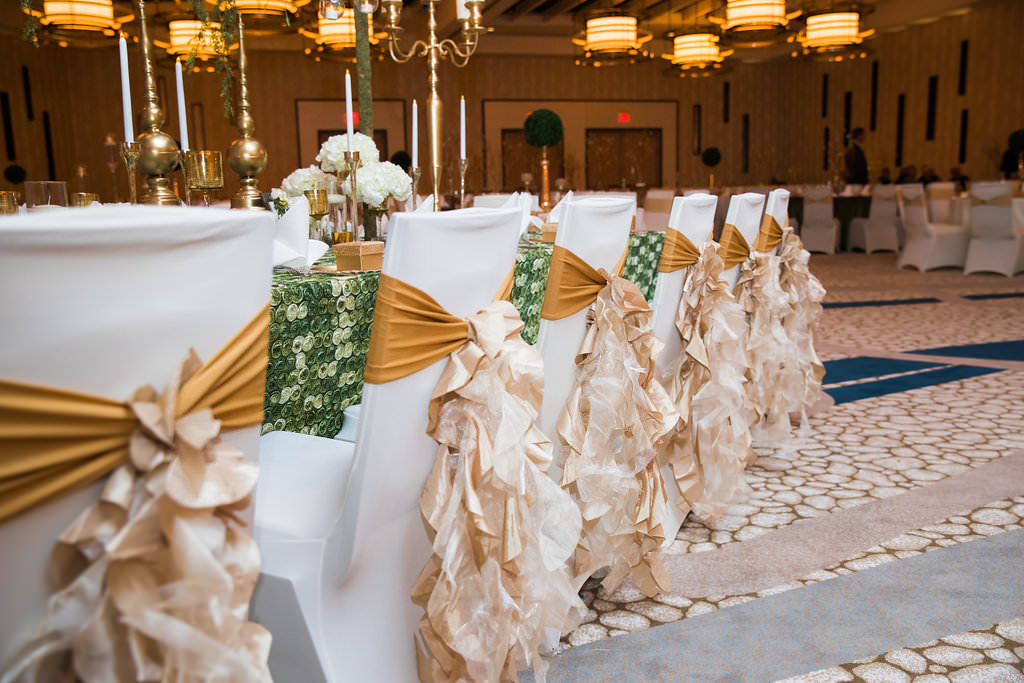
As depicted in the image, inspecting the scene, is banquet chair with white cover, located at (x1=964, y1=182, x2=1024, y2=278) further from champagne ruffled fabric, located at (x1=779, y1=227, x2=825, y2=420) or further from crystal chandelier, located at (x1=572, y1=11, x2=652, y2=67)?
champagne ruffled fabric, located at (x1=779, y1=227, x2=825, y2=420)

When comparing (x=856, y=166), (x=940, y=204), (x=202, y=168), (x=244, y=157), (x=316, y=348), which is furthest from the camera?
(x=856, y=166)

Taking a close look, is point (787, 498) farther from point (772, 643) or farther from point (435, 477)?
point (435, 477)

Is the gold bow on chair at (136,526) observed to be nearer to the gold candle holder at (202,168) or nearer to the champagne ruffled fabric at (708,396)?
the gold candle holder at (202,168)

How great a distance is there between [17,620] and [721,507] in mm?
2229

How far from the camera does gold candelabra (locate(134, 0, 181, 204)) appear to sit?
2.09m

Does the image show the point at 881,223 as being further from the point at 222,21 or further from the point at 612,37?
the point at 222,21

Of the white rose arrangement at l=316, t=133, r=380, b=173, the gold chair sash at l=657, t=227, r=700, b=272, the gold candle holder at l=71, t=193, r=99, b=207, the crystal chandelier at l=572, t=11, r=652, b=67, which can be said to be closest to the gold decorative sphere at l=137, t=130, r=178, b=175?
the white rose arrangement at l=316, t=133, r=380, b=173

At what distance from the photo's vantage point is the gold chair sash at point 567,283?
6.27 feet

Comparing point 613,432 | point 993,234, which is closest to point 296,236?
point 613,432

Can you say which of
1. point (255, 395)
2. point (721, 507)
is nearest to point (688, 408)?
point (721, 507)

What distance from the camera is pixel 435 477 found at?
1.40 metres

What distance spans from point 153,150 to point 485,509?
53.3 inches

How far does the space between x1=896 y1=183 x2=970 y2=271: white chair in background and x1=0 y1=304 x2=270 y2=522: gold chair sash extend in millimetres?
10053

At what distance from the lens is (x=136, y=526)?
32.8 inches
